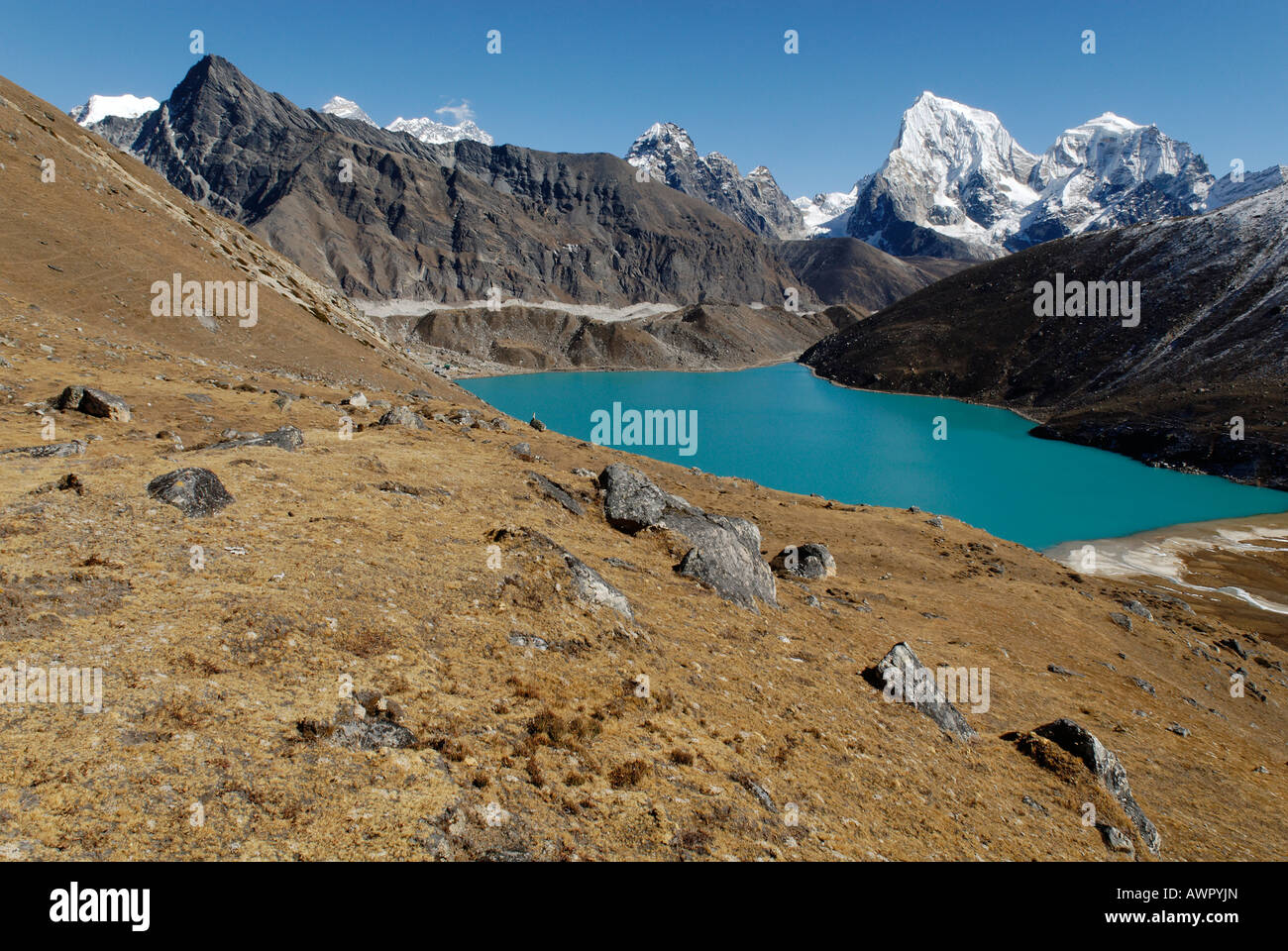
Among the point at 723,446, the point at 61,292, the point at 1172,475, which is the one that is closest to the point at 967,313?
the point at 1172,475

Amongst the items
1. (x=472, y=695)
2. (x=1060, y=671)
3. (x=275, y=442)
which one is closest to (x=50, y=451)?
(x=275, y=442)

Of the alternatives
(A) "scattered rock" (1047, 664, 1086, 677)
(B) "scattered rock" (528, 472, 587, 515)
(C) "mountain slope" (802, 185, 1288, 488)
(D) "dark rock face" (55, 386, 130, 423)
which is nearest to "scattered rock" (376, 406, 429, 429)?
(B) "scattered rock" (528, 472, 587, 515)

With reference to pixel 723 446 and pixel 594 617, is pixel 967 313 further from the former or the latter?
pixel 594 617

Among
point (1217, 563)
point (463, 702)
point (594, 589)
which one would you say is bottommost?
point (1217, 563)

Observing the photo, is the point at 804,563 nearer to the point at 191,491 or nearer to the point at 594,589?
the point at 594,589

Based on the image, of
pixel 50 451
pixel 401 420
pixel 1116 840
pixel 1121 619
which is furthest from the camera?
pixel 1121 619

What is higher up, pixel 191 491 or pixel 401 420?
pixel 401 420
